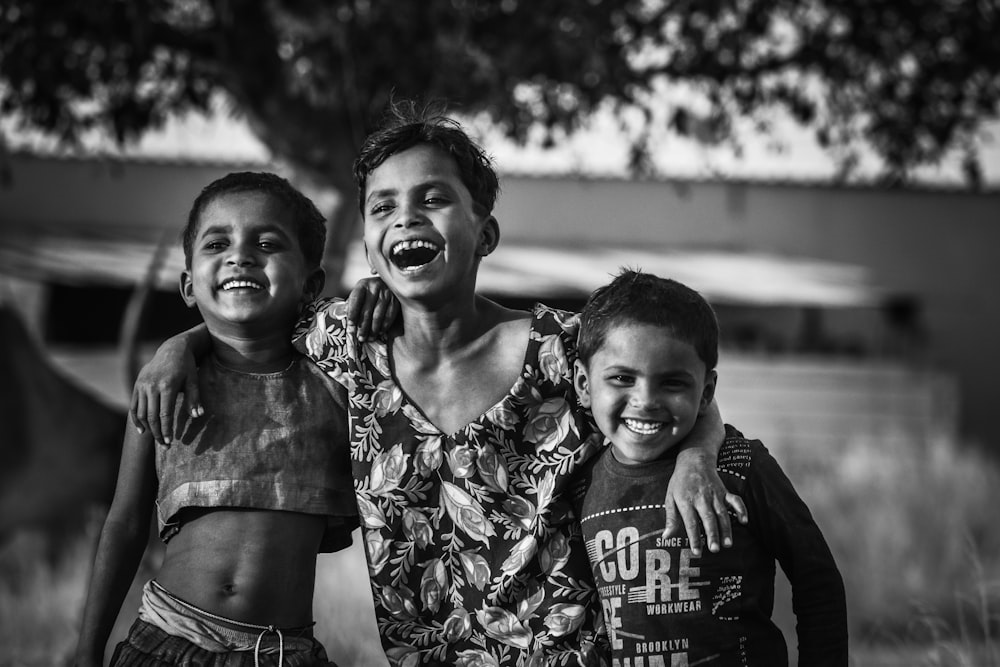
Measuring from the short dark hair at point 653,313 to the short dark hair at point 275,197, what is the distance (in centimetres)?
68

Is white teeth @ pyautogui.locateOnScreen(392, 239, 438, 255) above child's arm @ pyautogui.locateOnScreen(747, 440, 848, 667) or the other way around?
above

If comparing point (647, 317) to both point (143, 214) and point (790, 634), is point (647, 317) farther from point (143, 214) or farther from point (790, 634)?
point (143, 214)

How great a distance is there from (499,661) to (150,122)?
4.48 metres

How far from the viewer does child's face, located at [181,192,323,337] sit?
2.73 metres

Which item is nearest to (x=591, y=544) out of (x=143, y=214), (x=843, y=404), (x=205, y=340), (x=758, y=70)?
(x=205, y=340)

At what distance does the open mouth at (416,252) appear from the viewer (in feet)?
8.73

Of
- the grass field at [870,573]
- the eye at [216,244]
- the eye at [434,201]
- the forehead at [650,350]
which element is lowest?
the grass field at [870,573]

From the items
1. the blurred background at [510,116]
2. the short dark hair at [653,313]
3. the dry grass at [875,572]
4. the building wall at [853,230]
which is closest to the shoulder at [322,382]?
the short dark hair at [653,313]

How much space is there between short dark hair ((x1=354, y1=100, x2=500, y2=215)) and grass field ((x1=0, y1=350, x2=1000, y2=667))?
200cm

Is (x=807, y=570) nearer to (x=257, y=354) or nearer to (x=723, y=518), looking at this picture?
(x=723, y=518)

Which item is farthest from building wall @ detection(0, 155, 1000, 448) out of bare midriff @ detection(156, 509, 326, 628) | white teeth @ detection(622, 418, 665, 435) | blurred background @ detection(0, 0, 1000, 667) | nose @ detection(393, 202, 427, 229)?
white teeth @ detection(622, 418, 665, 435)

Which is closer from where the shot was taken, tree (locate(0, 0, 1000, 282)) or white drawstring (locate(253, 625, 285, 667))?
white drawstring (locate(253, 625, 285, 667))

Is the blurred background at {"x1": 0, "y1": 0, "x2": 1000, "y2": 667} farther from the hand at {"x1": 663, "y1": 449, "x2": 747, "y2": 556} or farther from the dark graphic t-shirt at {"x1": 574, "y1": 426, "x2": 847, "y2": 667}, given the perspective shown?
the hand at {"x1": 663, "y1": 449, "x2": 747, "y2": 556}

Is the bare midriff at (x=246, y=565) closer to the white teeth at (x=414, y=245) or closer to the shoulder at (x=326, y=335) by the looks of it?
the shoulder at (x=326, y=335)
